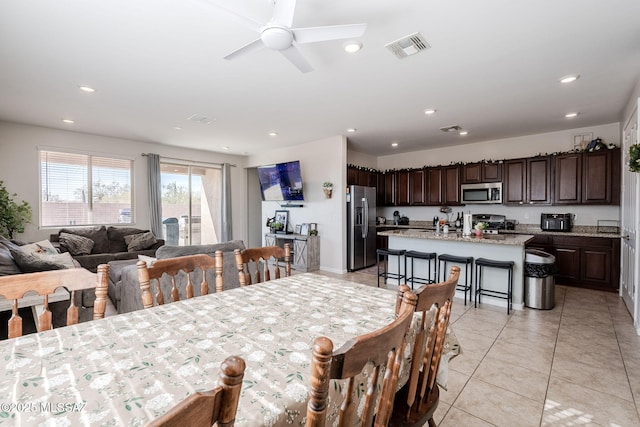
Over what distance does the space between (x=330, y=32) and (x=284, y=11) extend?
0.32 m

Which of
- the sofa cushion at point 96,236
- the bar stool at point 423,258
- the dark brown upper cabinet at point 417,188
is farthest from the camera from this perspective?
the dark brown upper cabinet at point 417,188

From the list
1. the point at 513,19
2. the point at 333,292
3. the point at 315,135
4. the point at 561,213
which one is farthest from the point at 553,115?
the point at 333,292

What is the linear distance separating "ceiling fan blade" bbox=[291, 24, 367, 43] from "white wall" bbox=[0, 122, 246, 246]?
18.4 feet

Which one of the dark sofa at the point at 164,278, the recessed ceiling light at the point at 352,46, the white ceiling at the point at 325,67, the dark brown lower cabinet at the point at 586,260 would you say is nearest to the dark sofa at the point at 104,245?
the dark sofa at the point at 164,278

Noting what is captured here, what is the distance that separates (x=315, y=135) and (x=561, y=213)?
15.8 ft

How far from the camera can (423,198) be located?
6812 millimetres

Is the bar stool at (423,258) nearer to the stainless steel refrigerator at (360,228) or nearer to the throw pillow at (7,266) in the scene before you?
the stainless steel refrigerator at (360,228)

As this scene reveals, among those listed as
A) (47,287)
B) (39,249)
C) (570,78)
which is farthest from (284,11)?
(39,249)

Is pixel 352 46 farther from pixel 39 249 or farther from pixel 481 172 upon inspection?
pixel 39 249

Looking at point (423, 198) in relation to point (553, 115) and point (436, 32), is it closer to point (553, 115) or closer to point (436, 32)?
point (553, 115)

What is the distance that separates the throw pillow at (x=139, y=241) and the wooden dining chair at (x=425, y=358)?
5791mm

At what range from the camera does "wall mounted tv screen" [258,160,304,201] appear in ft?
21.0

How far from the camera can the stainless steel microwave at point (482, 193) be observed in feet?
19.1

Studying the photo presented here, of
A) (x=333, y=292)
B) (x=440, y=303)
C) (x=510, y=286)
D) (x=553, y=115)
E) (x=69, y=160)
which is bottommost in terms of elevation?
(x=510, y=286)
